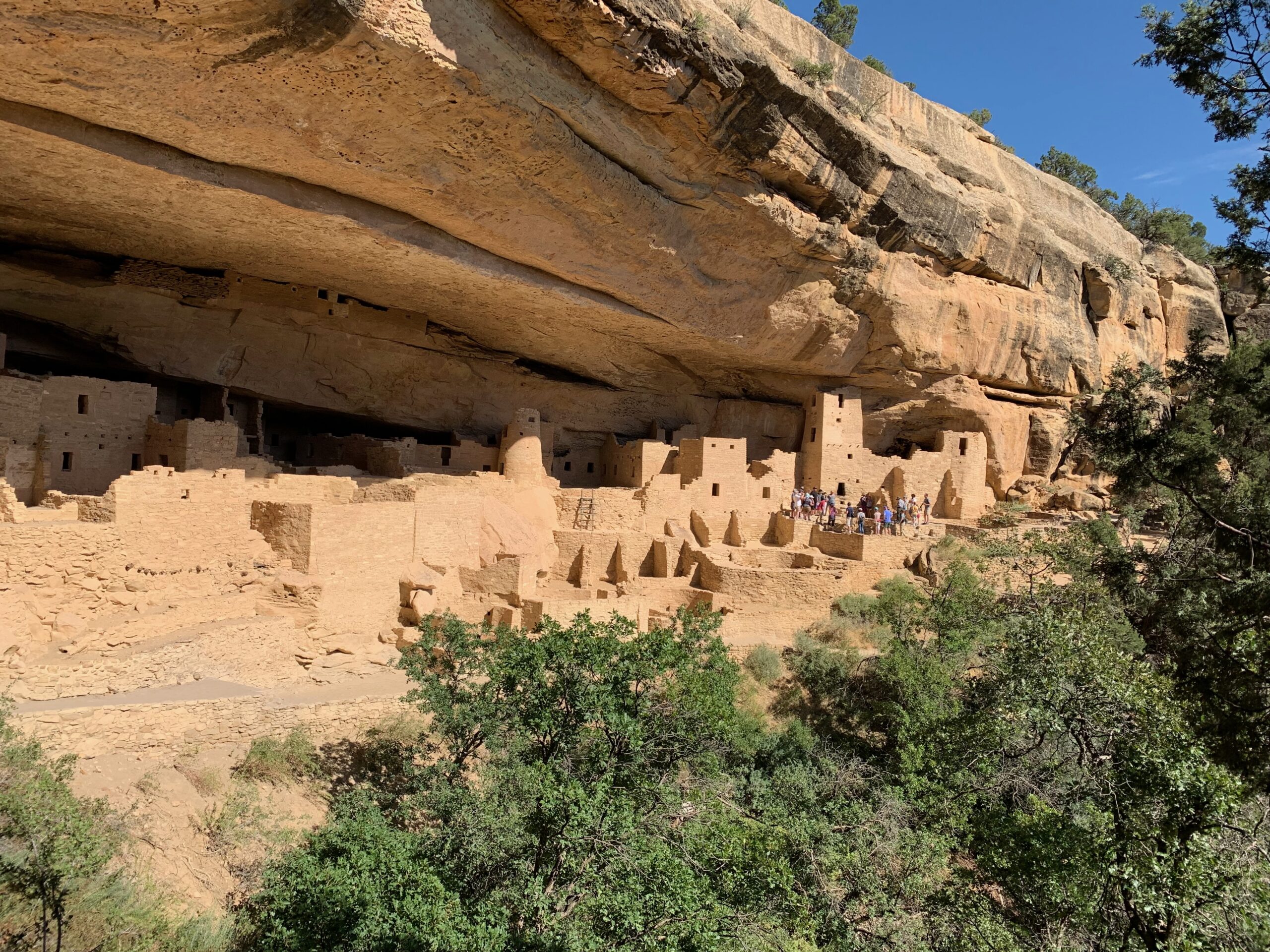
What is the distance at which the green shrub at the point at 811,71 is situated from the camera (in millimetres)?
12336

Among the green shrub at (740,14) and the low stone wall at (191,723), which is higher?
the green shrub at (740,14)

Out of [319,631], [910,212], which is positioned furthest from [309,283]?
[910,212]

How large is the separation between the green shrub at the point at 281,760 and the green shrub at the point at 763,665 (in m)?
5.98

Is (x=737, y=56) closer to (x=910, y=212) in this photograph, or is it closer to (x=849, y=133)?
(x=849, y=133)

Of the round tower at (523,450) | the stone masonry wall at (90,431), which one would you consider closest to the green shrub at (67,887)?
the stone masonry wall at (90,431)

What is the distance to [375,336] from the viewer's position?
15109 millimetres

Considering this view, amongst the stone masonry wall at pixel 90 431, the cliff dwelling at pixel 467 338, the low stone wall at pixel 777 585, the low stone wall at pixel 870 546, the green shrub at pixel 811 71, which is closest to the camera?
the cliff dwelling at pixel 467 338

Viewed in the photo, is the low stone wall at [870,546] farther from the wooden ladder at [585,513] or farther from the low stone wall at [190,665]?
the low stone wall at [190,665]

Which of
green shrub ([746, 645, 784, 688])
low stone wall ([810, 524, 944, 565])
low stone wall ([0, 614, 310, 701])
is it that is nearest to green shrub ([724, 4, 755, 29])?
low stone wall ([810, 524, 944, 565])

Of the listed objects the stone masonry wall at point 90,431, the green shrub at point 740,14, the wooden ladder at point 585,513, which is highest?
the green shrub at point 740,14

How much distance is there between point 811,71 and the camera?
12.4 meters

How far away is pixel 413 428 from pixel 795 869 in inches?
479

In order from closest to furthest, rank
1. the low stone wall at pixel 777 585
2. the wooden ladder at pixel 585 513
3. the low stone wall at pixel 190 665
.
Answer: the low stone wall at pixel 190 665 < the low stone wall at pixel 777 585 < the wooden ladder at pixel 585 513

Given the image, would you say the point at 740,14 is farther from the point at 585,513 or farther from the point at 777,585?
the point at 777,585
